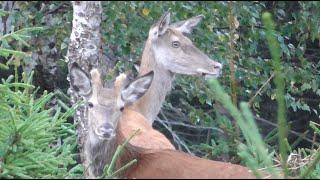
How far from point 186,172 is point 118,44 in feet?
23.0

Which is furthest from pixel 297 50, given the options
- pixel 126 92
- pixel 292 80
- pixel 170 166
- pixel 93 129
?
pixel 170 166

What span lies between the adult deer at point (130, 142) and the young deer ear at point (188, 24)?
1.54m

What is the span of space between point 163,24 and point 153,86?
2.38 ft

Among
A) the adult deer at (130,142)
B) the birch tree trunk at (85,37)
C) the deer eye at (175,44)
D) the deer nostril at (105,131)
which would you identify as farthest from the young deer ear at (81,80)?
the deer eye at (175,44)

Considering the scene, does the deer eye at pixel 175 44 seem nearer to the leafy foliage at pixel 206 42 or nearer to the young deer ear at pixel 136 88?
the leafy foliage at pixel 206 42

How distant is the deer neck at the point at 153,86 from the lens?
1004cm

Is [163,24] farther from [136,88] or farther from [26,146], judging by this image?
[26,146]

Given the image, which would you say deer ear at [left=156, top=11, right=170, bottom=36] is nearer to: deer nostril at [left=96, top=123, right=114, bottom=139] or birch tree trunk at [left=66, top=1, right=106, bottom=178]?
birch tree trunk at [left=66, top=1, right=106, bottom=178]

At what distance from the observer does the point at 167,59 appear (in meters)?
11.0

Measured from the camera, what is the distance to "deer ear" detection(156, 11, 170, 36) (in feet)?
33.1

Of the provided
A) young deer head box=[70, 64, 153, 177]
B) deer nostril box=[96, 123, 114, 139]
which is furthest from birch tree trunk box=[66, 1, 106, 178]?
deer nostril box=[96, 123, 114, 139]

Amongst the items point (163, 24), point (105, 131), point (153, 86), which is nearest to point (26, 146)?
point (105, 131)

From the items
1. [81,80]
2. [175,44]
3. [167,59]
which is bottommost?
[167,59]

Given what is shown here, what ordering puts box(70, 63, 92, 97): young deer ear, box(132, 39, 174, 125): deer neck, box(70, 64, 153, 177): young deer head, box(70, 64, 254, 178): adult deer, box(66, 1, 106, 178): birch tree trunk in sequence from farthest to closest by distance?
1. box(132, 39, 174, 125): deer neck
2. box(66, 1, 106, 178): birch tree trunk
3. box(70, 63, 92, 97): young deer ear
4. box(70, 64, 153, 177): young deer head
5. box(70, 64, 254, 178): adult deer
